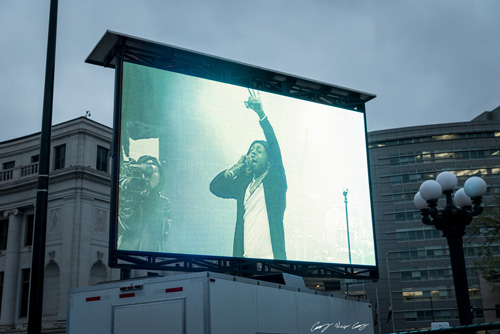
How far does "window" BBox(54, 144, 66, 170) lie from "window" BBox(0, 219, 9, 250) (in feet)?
22.0

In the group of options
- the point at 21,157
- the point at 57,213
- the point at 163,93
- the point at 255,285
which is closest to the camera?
the point at 255,285

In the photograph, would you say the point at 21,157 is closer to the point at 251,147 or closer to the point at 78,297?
the point at 251,147

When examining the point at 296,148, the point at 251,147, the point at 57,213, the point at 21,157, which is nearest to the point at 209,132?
the point at 251,147

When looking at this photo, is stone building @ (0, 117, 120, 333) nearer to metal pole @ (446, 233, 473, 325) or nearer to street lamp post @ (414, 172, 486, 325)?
street lamp post @ (414, 172, 486, 325)

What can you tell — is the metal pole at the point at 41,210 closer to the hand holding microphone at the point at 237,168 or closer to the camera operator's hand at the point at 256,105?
the hand holding microphone at the point at 237,168

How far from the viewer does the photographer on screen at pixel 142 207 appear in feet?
59.8

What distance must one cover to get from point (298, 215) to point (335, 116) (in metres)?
5.30

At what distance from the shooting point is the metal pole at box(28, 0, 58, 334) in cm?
838

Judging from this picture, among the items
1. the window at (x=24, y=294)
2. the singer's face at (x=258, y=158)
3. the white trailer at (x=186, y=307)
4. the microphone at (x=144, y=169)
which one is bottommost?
the white trailer at (x=186, y=307)

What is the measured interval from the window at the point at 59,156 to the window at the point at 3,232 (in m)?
6.69

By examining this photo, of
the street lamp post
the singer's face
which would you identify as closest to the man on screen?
the singer's face

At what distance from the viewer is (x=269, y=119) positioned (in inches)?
898

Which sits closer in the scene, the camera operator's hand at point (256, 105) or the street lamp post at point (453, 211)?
the street lamp post at point (453, 211)

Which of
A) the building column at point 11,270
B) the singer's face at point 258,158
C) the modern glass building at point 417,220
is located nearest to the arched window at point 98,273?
the building column at point 11,270
